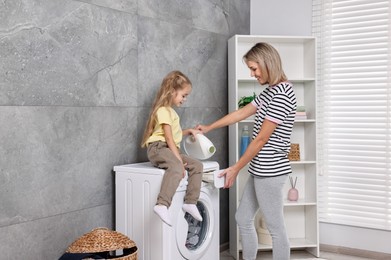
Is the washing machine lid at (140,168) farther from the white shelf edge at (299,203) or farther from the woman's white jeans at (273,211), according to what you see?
the white shelf edge at (299,203)

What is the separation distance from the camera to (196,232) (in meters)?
3.10

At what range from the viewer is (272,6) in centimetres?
417

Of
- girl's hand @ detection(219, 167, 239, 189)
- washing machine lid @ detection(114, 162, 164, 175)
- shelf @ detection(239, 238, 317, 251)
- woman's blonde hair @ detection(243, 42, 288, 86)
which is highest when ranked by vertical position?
woman's blonde hair @ detection(243, 42, 288, 86)

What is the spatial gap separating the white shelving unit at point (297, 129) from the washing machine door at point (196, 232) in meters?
0.74

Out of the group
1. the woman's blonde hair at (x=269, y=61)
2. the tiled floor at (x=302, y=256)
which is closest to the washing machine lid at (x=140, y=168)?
the woman's blonde hair at (x=269, y=61)

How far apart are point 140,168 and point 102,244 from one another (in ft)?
1.74

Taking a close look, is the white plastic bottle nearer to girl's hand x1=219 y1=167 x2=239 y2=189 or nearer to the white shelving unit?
the white shelving unit

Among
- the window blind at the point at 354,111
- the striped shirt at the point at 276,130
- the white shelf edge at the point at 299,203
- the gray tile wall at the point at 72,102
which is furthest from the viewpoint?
the white shelf edge at the point at 299,203

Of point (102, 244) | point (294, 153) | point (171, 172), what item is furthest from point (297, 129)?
point (102, 244)

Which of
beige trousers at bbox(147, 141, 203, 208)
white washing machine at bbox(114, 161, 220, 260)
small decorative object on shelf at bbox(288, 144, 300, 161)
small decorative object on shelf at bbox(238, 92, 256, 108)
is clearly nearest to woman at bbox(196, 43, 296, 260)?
beige trousers at bbox(147, 141, 203, 208)

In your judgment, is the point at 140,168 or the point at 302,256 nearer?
the point at 140,168

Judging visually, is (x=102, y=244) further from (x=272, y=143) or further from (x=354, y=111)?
(x=354, y=111)

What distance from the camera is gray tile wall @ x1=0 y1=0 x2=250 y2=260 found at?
8.04ft

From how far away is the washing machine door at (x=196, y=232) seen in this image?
2.83 meters
